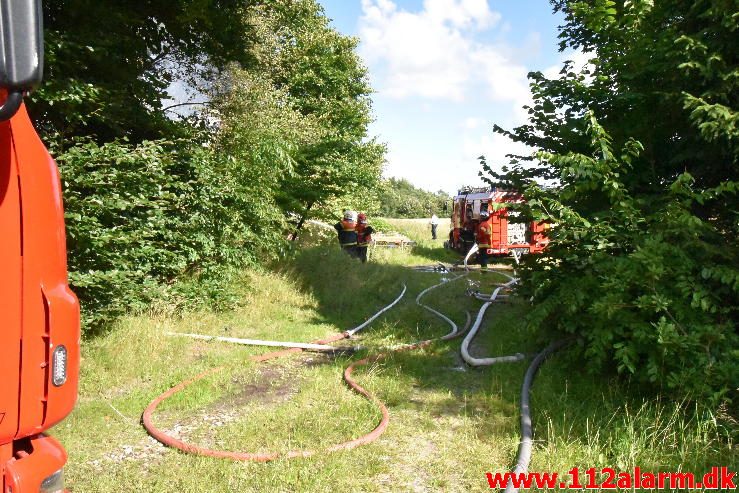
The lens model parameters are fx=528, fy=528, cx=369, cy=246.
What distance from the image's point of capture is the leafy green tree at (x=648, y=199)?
3996 millimetres

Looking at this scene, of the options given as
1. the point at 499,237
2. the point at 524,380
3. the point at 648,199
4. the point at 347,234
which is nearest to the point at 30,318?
the point at 524,380

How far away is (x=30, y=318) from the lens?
203 cm

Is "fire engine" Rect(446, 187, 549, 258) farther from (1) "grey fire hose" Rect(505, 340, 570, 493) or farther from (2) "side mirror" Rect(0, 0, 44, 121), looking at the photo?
(2) "side mirror" Rect(0, 0, 44, 121)

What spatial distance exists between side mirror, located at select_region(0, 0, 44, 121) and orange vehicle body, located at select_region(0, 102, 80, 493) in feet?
1.15

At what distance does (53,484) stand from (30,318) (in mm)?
690

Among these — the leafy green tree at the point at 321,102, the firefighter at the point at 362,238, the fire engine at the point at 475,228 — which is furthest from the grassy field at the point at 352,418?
the fire engine at the point at 475,228

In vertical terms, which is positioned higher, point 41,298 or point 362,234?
point 362,234

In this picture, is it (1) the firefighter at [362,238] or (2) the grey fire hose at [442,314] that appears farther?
(1) the firefighter at [362,238]

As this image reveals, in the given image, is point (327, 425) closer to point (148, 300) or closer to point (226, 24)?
point (148, 300)

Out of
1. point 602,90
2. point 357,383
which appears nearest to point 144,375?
point 357,383

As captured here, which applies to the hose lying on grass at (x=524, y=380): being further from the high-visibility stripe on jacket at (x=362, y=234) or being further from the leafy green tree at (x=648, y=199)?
the high-visibility stripe on jacket at (x=362, y=234)

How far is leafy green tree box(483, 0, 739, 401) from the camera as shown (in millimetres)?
3996

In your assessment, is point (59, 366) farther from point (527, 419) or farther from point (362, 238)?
point (362, 238)

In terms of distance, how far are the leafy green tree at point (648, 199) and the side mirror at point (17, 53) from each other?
3.89 metres
